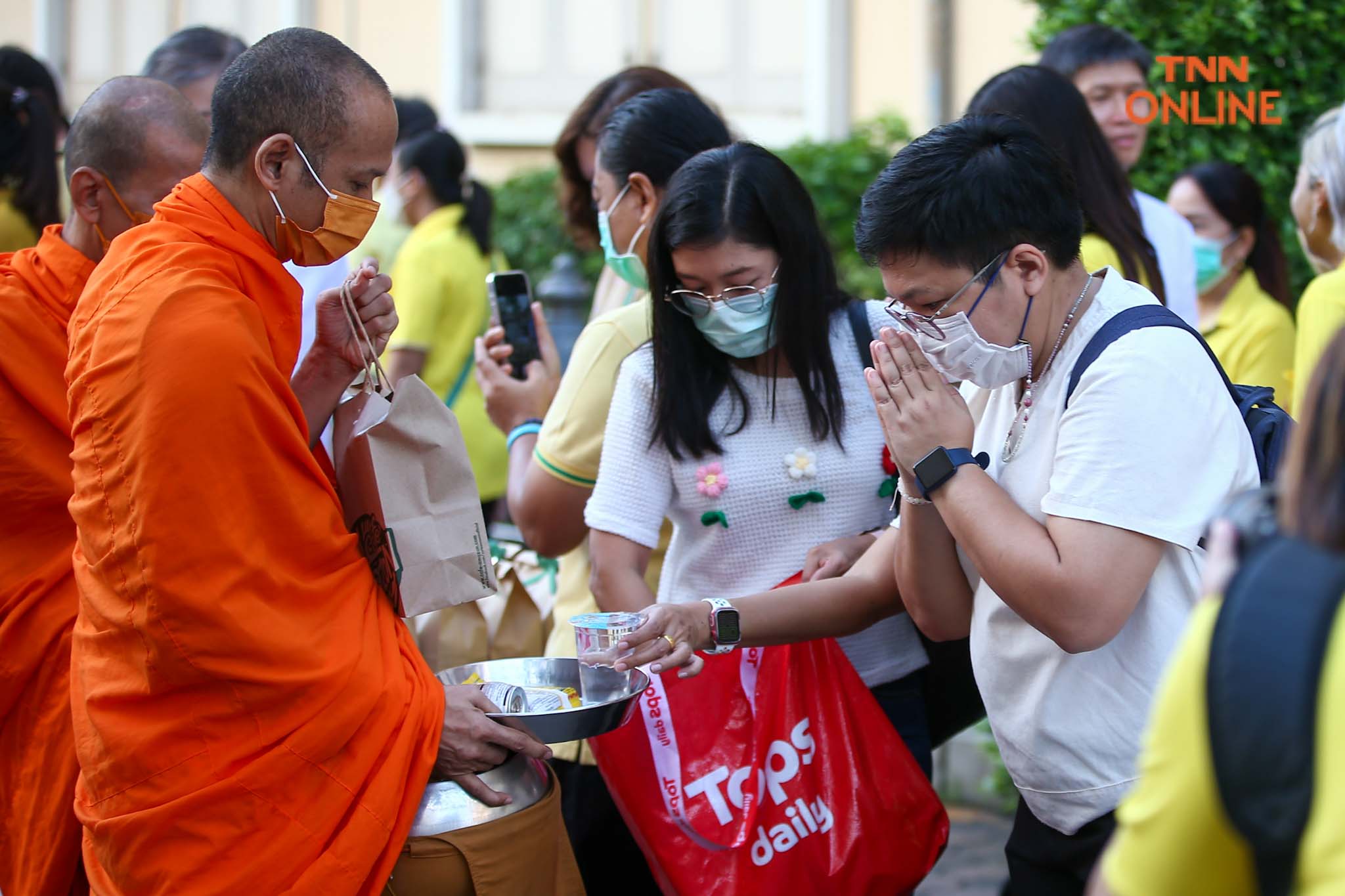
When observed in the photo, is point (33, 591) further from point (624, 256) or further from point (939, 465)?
point (939, 465)

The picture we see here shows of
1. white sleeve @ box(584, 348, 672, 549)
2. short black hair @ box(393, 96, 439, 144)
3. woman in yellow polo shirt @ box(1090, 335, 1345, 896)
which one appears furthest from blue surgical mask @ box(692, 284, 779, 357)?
short black hair @ box(393, 96, 439, 144)

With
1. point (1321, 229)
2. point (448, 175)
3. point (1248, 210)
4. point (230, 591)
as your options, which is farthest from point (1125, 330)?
point (448, 175)

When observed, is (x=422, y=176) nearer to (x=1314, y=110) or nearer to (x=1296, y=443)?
(x=1314, y=110)

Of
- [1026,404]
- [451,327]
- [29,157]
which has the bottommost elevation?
[451,327]

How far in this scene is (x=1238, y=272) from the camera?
4672mm

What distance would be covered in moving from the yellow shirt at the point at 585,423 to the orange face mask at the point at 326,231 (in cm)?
66

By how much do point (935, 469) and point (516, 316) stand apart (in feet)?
5.61

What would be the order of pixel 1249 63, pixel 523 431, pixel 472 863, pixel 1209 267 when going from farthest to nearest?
pixel 1209 267 → pixel 1249 63 → pixel 523 431 → pixel 472 863

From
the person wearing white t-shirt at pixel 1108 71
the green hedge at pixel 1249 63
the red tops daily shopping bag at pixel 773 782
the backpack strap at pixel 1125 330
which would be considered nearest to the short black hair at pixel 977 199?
the backpack strap at pixel 1125 330

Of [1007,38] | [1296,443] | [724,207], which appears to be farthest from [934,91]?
[1296,443]

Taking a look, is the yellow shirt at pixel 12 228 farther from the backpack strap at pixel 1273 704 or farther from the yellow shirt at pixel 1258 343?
the backpack strap at pixel 1273 704

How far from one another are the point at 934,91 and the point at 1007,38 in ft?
1.73

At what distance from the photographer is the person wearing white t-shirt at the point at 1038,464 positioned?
1976 millimetres

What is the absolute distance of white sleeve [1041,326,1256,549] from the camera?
1959 millimetres
